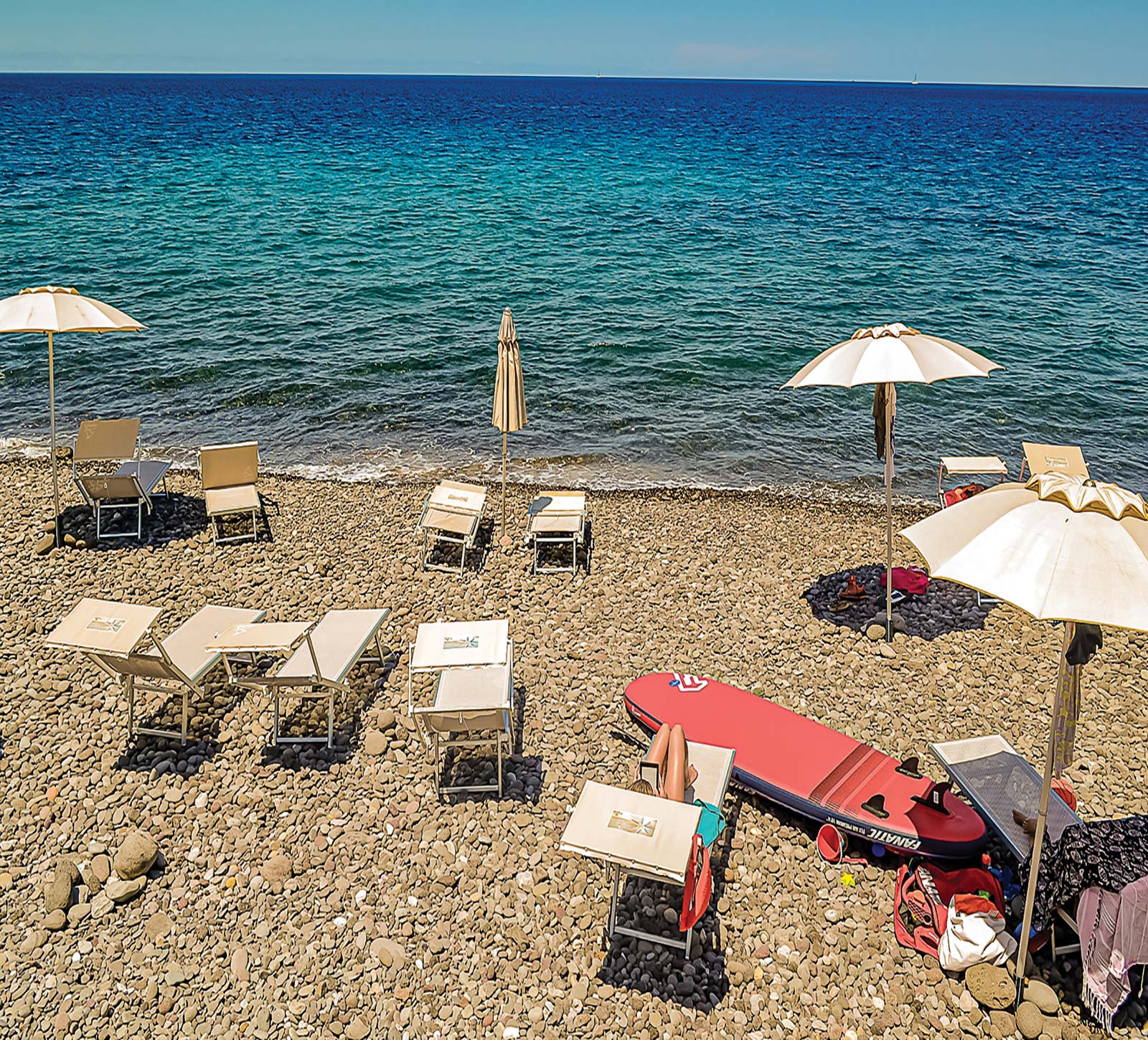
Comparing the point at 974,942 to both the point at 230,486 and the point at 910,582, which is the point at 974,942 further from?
the point at 230,486

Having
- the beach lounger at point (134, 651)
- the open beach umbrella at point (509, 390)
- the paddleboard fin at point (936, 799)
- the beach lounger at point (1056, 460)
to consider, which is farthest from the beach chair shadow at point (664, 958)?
the beach lounger at point (1056, 460)

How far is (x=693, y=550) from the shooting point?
11102mm

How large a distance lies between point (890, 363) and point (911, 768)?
391 centimetres

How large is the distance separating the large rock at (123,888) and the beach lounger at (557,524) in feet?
17.9

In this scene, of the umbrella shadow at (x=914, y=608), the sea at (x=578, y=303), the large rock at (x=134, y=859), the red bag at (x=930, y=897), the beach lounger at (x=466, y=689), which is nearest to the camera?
the red bag at (x=930, y=897)

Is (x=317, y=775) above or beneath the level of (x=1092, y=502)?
beneath

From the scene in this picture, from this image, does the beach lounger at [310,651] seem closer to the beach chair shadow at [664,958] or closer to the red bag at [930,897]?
the beach chair shadow at [664,958]

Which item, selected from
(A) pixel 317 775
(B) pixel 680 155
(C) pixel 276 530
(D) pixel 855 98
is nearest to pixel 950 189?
(B) pixel 680 155

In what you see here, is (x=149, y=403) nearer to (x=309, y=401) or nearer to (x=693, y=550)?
(x=309, y=401)

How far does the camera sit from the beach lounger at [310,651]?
7.48 metres

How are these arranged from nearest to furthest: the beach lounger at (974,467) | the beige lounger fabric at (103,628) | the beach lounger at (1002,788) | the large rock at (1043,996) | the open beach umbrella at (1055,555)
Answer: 1. the open beach umbrella at (1055,555)
2. the large rock at (1043,996)
3. the beach lounger at (1002,788)
4. the beige lounger fabric at (103,628)
5. the beach lounger at (974,467)

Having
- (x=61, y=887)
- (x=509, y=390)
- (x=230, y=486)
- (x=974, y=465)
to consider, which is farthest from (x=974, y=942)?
(x=230, y=486)

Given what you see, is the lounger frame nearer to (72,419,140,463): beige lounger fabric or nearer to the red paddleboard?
the red paddleboard

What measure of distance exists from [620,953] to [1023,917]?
8.61 feet
